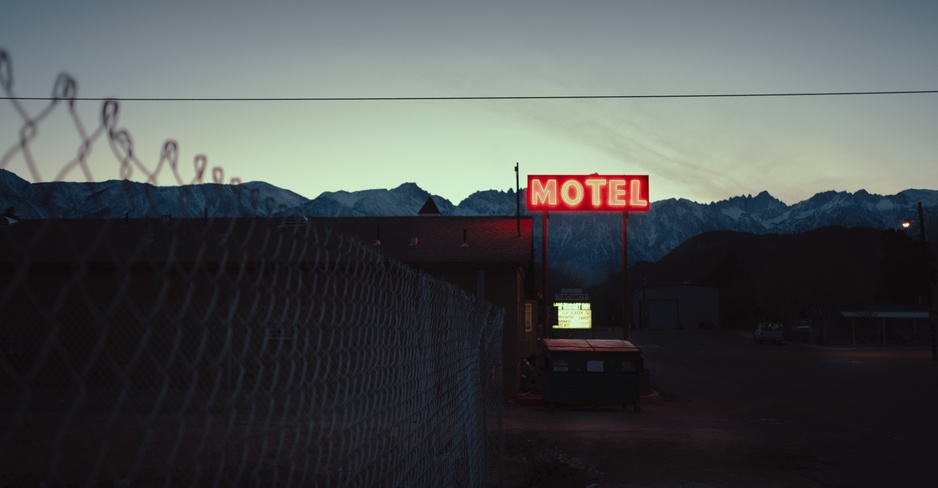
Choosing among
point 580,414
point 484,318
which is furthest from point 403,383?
point 580,414

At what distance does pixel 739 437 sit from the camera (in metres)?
14.8

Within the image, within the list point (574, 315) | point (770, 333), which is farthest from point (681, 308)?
point (574, 315)

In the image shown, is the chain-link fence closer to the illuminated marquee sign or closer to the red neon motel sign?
the red neon motel sign

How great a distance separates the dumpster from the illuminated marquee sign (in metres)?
33.5

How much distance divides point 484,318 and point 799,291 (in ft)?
222

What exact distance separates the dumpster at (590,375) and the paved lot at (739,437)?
0.39 metres

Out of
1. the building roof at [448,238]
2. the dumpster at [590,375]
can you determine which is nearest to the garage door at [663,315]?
the building roof at [448,238]

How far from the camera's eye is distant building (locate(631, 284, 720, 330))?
394ft

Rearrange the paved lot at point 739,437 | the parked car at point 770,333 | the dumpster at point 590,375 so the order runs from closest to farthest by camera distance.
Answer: the paved lot at point 739,437
the dumpster at point 590,375
the parked car at point 770,333

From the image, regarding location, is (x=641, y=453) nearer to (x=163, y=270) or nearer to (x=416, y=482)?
(x=416, y=482)

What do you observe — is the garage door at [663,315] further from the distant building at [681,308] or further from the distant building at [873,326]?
the distant building at [873,326]

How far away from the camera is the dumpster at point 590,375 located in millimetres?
19375

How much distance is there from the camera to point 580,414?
62.2 ft

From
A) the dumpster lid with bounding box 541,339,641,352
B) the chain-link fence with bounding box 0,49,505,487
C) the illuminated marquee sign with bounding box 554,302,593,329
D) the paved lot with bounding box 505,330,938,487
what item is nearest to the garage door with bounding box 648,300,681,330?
the illuminated marquee sign with bounding box 554,302,593,329
